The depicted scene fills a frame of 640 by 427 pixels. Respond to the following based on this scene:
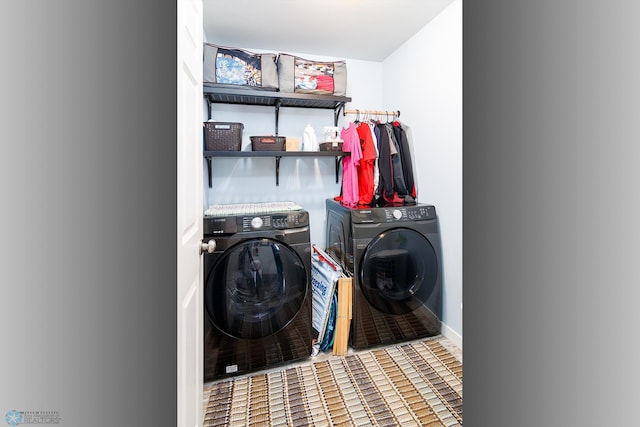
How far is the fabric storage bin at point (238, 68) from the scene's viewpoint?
214 centimetres

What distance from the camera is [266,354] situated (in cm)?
195

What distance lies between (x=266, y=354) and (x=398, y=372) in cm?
89

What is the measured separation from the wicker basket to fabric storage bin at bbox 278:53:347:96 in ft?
1.68

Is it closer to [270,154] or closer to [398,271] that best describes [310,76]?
[270,154]

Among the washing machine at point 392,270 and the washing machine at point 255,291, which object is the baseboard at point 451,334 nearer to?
the washing machine at point 392,270

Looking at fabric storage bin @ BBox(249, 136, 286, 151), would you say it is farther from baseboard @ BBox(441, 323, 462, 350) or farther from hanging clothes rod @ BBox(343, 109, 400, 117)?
baseboard @ BBox(441, 323, 462, 350)

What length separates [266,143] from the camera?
7.70 ft

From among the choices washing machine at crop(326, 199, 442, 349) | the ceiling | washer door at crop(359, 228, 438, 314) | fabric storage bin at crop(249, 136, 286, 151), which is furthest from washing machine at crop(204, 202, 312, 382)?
the ceiling

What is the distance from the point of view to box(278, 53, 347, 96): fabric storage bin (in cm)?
234

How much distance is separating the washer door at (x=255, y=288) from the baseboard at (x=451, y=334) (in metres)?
1.21

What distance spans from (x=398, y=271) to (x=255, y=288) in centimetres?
107
